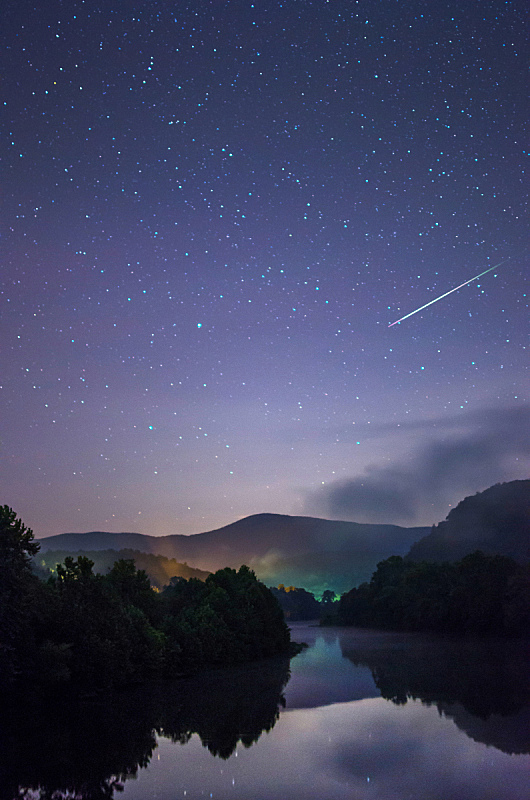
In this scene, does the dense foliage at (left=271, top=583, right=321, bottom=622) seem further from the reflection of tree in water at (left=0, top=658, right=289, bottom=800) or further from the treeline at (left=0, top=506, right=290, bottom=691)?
the reflection of tree in water at (left=0, top=658, right=289, bottom=800)

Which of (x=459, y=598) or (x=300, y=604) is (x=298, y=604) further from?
(x=459, y=598)

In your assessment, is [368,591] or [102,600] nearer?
Result: [102,600]

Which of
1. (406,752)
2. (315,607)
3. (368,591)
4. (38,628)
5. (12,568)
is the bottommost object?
(315,607)

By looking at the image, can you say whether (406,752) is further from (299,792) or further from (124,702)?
(124,702)

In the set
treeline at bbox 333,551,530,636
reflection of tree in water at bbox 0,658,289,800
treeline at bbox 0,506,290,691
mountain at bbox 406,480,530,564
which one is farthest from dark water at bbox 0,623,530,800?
mountain at bbox 406,480,530,564

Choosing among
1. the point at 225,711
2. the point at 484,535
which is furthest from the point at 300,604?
the point at 225,711

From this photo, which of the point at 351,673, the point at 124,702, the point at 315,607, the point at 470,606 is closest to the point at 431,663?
the point at 351,673
